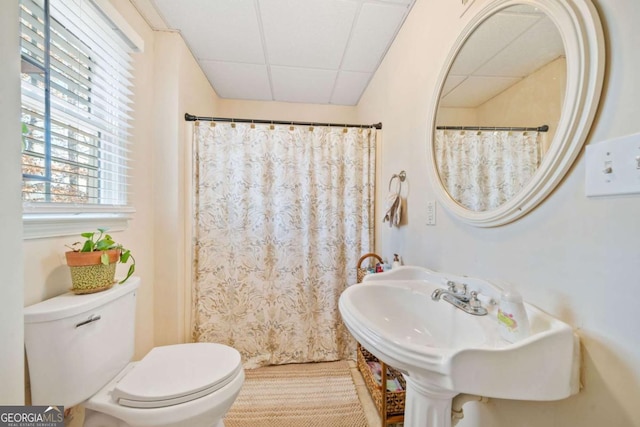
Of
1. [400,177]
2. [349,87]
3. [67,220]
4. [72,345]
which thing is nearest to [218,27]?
A: [349,87]

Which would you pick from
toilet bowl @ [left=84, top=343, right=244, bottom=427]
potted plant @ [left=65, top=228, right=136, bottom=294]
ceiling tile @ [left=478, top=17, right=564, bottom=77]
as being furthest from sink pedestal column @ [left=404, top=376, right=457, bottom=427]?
potted plant @ [left=65, top=228, right=136, bottom=294]

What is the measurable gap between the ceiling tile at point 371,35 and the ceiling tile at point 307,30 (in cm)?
6

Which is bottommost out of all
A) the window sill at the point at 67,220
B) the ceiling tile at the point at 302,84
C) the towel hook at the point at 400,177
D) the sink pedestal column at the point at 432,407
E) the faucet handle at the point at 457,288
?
the sink pedestal column at the point at 432,407

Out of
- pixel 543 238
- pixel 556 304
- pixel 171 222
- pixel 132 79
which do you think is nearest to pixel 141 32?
pixel 132 79

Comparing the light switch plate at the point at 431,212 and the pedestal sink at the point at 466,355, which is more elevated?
the light switch plate at the point at 431,212

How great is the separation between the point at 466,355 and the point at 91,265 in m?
1.28

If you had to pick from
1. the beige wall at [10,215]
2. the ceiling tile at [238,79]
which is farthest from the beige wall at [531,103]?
the ceiling tile at [238,79]

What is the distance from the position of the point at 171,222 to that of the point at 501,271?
1736 millimetres

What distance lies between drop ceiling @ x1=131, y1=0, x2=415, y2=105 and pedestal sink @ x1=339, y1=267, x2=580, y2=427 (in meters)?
1.51

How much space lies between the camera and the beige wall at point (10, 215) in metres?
0.44

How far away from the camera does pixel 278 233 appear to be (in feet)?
5.65

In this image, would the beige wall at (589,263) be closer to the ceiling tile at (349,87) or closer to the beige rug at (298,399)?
the beige rug at (298,399)

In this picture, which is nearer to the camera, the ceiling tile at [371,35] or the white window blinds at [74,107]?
the white window blinds at [74,107]

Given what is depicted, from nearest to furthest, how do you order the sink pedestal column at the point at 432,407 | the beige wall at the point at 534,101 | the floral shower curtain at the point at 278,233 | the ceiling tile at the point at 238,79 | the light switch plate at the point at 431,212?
the beige wall at the point at 534,101
the sink pedestal column at the point at 432,407
the light switch plate at the point at 431,212
the floral shower curtain at the point at 278,233
the ceiling tile at the point at 238,79
